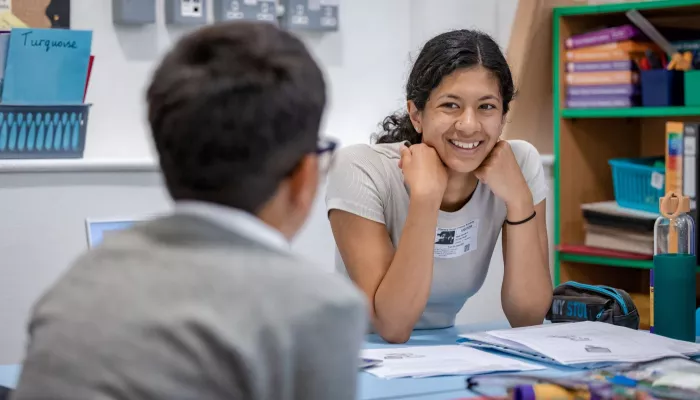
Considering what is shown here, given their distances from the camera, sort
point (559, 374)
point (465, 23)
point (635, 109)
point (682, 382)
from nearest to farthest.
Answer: point (682, 382) → point (559, 374) → point (635, 109) → point (465, 23)

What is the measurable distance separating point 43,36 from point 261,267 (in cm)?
201

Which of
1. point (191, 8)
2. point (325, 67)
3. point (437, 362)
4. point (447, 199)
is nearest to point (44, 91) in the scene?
point (191, 8)

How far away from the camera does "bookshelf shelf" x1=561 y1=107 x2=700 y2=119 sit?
117 inches

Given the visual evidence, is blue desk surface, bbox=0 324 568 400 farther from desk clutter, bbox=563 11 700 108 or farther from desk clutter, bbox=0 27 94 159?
desk clutter, bbox=563 11 700 108

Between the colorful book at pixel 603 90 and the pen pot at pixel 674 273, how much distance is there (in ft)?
4.52

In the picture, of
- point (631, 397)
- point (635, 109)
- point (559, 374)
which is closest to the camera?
point (631, 397)

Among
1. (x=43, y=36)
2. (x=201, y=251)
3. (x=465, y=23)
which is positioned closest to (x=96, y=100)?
(x=43, y=36)

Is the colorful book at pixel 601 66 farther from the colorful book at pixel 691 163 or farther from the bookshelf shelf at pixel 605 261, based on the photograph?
the bookshelf shelf at pixel 605 261

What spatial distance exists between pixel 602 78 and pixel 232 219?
2595mm

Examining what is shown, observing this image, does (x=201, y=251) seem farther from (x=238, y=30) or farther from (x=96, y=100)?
(x=96, y=100)

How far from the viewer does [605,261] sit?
317 cm

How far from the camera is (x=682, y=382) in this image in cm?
140

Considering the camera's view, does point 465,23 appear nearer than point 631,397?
No

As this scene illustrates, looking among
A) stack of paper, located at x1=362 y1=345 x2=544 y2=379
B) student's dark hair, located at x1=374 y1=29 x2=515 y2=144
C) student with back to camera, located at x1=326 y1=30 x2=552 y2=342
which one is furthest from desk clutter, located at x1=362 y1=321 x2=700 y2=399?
student's dark hair, located at x1=374 y1=29 x2=515 y2=144
